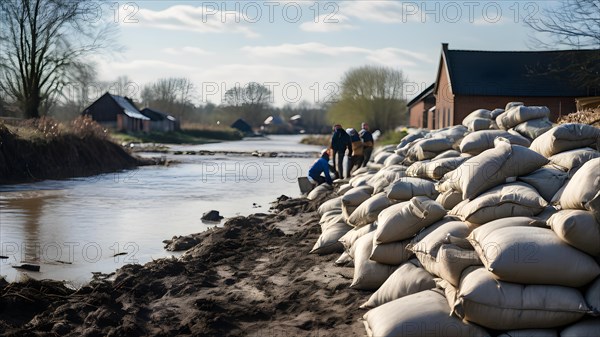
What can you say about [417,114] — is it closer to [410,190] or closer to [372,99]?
[372,99]

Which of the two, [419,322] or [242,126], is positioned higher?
[242,126]

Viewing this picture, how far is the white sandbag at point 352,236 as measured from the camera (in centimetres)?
647

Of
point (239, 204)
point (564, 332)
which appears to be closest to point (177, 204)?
point (239, 204)

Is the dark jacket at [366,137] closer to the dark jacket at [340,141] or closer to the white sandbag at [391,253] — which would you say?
the dark jacket at [340,141]

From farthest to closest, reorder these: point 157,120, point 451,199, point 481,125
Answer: point 157,120, point 481,125, point 451,199

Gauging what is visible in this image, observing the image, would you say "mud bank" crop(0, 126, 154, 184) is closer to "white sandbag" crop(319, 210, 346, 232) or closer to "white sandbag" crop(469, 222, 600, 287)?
"white sandbag" crop(319, 210, 346, 232)

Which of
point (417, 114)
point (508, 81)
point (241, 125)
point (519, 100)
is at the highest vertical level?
point (508, 81)

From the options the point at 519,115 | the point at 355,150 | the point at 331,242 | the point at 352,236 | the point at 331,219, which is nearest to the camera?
the point at 352,236

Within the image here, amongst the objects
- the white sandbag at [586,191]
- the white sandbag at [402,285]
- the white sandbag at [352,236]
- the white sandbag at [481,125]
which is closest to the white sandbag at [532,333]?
the white sandbag at [586,191]

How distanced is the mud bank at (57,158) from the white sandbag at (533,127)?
1484 centimetres

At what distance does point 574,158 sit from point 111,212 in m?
9.06

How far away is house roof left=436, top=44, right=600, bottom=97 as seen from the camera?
26.8 m

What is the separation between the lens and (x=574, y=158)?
5777 mm

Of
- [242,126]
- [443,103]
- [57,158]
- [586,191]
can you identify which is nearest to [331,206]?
[586,191]
